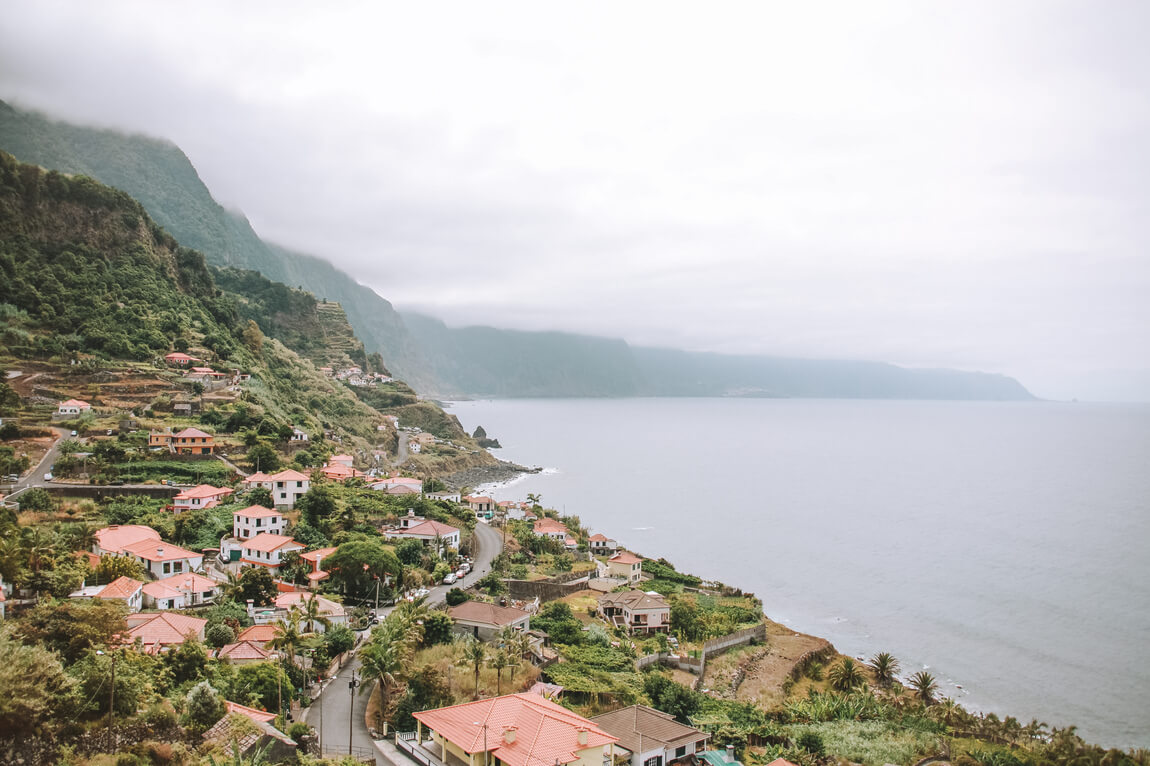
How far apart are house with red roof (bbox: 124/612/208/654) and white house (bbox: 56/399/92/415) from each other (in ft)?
110

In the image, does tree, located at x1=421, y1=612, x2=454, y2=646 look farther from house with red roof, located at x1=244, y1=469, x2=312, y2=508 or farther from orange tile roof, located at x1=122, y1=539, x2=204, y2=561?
house with red roof, located at x1=244, y1=469, x2=312, y2=508

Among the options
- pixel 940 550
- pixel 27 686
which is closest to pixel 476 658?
pixel 27 686

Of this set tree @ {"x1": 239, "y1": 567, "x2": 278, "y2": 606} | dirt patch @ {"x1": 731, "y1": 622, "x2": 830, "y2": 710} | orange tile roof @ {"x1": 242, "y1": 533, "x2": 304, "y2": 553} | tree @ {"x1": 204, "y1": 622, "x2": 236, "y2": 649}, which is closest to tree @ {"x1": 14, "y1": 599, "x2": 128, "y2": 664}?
tree @ {"x1": 204, "y1": 622, "x2": 236, "y2": 649}

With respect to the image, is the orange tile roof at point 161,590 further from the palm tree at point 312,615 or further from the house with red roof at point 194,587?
the palm tree at point 312,615

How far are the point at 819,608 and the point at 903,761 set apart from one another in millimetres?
26285

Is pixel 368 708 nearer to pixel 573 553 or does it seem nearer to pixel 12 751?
pixel 12 751

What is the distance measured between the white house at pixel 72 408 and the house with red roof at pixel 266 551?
23.2 m

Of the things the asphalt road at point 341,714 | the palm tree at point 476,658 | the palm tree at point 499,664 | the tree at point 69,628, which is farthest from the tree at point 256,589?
the palm tree at point 499,664

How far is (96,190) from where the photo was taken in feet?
240

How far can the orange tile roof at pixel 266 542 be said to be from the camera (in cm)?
3850

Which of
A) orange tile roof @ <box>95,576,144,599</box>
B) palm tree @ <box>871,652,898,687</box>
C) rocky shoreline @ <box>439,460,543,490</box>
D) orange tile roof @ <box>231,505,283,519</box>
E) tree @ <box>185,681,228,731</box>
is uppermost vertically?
tree @ <box>185,681,228,731</box>

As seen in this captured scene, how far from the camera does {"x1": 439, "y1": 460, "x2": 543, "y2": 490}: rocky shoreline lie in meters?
97.6

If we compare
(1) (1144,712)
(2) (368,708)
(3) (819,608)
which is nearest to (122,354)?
(2) (368,708)

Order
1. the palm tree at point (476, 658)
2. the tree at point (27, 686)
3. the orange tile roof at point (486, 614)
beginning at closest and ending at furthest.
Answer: the tree at point (27, 686) < the palm tree at point (476, 658) < the orange tile roof at point (486, 614)
